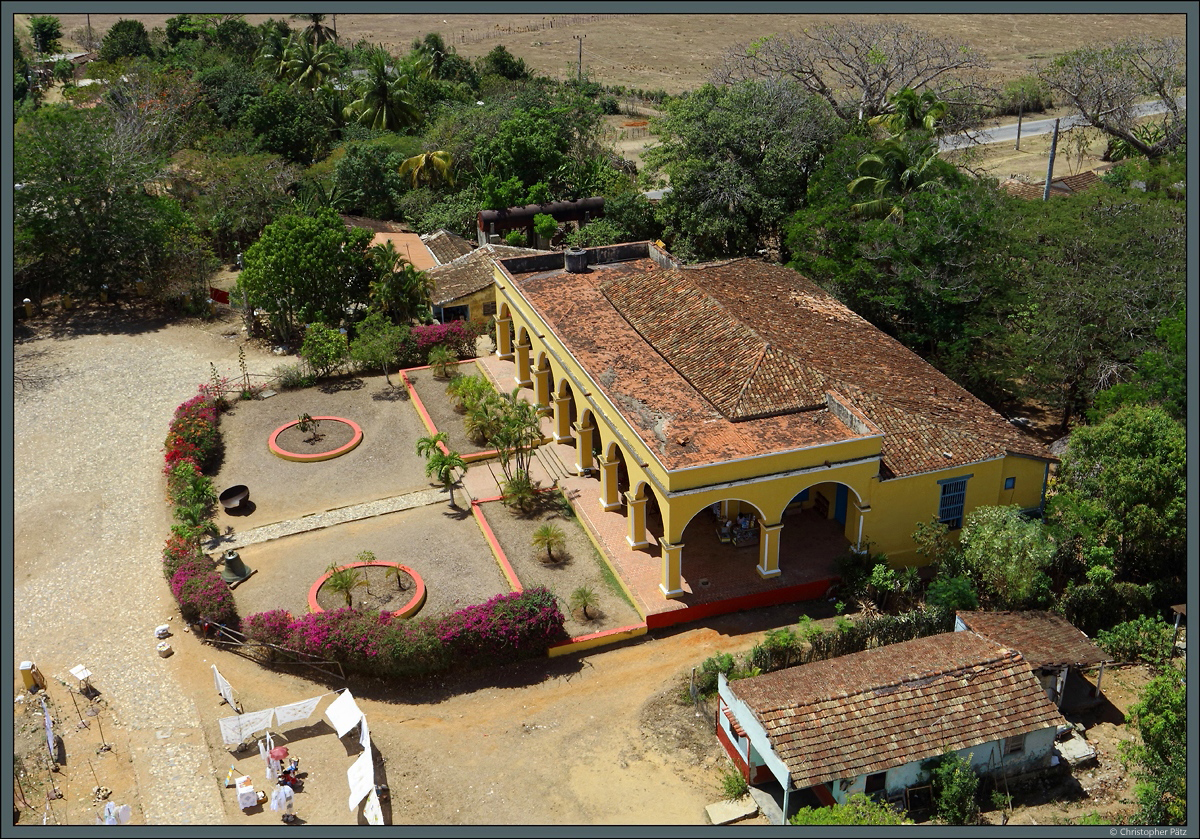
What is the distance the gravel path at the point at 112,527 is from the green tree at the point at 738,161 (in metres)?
17.8

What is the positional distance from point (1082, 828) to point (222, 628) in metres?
18.8

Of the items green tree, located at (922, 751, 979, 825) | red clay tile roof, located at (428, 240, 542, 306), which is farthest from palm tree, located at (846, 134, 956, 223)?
green tree, located at (922, 751, 979, 825)

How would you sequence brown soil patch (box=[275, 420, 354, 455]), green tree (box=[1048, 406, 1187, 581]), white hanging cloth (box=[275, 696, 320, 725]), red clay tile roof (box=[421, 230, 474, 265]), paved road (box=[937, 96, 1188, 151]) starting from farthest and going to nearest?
paved road (box=[937, 96, 1188, 151]) → red clay tile roof (box=[421, 230, 474, 265]) → brown soil patch (box=[275, 420, 354, 455]) → green tree (box=[1048, 406, 1187, 581]) → white hanging cloth (box=[275, 696, 320, 725])

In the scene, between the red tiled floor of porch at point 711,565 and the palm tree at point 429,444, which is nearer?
the red tiled floor of porch at point 711,565

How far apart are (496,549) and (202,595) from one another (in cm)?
738

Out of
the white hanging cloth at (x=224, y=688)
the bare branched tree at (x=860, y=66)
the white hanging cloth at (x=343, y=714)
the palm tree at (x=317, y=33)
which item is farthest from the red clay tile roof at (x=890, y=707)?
the palm tree at (x=317, y=33)

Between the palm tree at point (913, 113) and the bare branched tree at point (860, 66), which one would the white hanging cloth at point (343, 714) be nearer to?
the palm tree at point (913, 113)

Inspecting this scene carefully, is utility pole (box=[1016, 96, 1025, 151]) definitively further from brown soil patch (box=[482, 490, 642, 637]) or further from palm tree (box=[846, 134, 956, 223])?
brown soil patch (box=[482, 490, 642, 637])

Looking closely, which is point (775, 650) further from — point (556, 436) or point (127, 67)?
point (127, 67)

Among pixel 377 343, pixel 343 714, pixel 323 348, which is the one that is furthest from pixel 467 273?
pixel 343 714

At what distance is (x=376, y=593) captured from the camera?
1061 inches

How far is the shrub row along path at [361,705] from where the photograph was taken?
2127 centimetres

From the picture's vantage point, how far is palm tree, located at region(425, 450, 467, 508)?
30.9 meters

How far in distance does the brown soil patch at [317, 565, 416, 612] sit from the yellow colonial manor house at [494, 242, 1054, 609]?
238 inches
